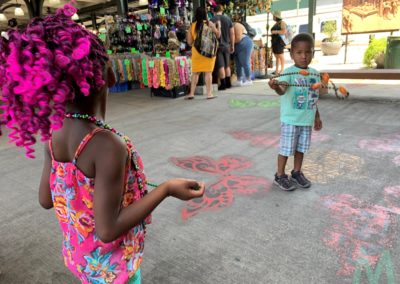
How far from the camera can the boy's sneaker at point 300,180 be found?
9.30 ft

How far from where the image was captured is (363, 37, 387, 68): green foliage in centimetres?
950

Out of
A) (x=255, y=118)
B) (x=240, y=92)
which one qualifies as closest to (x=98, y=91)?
(x=255, y=118)

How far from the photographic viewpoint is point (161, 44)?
7.86m

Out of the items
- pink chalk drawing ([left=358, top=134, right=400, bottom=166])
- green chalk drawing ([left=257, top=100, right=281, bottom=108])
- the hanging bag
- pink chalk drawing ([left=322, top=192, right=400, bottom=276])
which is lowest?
pink chalk drawing ([left=322, top=192, right=400, bottom=276])

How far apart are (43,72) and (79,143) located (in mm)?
234

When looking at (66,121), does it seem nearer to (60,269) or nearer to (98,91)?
(98,91)

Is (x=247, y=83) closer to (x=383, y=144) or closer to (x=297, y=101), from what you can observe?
(x=383, y=144)

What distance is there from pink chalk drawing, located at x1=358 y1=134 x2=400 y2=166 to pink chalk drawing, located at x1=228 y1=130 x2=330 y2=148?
43 cm

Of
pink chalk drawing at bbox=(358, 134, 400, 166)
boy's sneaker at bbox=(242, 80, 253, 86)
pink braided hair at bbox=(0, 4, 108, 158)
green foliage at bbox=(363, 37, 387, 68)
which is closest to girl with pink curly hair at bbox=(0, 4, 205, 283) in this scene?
pink braided hair at bbox=(0, 4, 108, 158)

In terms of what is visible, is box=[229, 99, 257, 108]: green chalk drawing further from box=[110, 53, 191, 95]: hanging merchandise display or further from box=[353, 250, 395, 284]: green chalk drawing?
box=[353, 250, 395, 284]: green chalk drawing

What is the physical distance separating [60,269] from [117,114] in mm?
4338

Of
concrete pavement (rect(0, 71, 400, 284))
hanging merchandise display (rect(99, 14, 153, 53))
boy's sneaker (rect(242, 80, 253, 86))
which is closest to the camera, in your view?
concrete pavement (rect(0, 71, 400, 284))

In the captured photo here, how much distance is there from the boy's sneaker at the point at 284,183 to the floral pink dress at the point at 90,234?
1861mm

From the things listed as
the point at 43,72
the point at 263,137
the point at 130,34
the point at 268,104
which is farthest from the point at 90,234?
the point at 130,34
